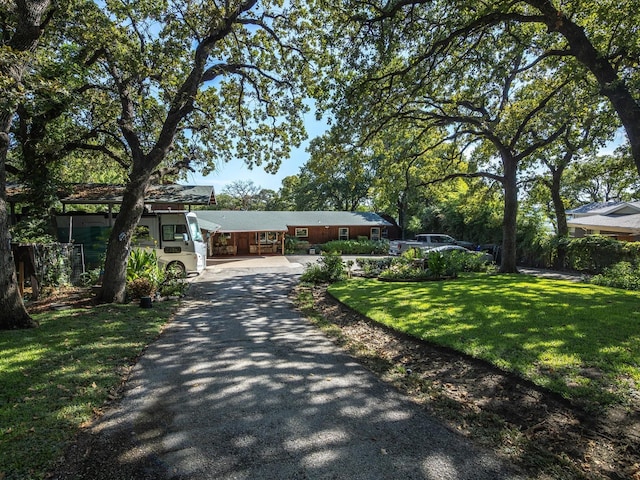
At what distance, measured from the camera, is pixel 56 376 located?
415 cm

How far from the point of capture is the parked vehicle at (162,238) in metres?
13.0

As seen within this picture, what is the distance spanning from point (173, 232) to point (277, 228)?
1511 cm

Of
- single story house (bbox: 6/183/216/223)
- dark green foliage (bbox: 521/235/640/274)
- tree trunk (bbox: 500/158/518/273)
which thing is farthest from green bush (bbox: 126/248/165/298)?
dark green foliage (bbox: 521/235/640/274)

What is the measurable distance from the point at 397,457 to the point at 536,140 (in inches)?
683

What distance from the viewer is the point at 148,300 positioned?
8.20 m

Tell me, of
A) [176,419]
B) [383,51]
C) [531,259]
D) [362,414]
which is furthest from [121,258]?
[531,259]

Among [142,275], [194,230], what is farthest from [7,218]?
[194,230]

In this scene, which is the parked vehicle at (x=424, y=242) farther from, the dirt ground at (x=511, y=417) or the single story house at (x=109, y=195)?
the dirt ground at (x=511, y=417)

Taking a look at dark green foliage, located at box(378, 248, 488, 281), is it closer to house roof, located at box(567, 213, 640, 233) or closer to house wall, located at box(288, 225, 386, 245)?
house roof, located at box(567, 213, 640, 233)

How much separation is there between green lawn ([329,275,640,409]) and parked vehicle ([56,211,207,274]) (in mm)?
6664

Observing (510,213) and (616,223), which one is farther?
(616,223)

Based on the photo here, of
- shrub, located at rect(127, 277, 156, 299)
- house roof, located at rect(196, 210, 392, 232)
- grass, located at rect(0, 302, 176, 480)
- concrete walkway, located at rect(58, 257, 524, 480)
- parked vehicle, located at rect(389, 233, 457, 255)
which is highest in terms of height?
house roof, located at rect(196, 210, 392, 232)

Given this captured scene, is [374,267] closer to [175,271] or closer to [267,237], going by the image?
[175,271]

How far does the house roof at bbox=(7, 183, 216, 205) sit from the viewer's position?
13.6 m
